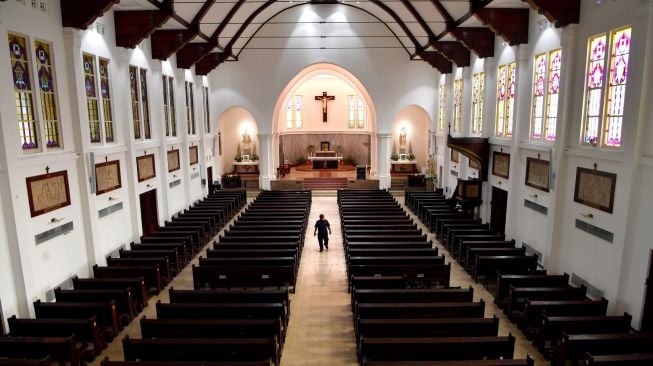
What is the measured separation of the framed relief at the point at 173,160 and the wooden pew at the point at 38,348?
1023cm

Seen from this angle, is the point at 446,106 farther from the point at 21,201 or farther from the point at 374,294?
the point at 21,201

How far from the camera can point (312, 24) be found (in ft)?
74.4

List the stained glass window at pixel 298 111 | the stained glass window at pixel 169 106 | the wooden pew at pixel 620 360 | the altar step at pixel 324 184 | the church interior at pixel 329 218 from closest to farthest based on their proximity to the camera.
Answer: the wooden pew at pixel 620 360 < the church interior at pixel 329 218 < the stained glass window at pixel 169 106 < the altar step at pixel 324 184 < the stained glass window at pixel 298 111

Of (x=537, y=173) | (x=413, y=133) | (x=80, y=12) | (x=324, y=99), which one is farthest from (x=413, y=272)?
(x=324, y=99)

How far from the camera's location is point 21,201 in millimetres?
8266

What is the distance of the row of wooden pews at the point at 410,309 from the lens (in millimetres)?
6348

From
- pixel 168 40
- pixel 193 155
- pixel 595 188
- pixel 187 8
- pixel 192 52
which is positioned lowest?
pixel 595 188

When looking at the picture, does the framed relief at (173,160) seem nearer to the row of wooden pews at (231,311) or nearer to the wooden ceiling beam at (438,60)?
the row of wooden pews at (231,311)

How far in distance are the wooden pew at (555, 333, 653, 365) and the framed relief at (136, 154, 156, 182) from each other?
12.3m

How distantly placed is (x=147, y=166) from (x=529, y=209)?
1220 centimetres

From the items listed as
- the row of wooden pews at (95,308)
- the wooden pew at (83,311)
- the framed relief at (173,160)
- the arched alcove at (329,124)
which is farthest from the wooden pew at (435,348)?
the arched alcove at (329,124)

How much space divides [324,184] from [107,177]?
14696 millimetres

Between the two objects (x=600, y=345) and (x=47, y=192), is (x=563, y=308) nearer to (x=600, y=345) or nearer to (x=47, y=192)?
(x=600, y=345)

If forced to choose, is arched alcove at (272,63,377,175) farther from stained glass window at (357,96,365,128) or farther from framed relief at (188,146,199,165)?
framed relief at (188,146,199,165)
